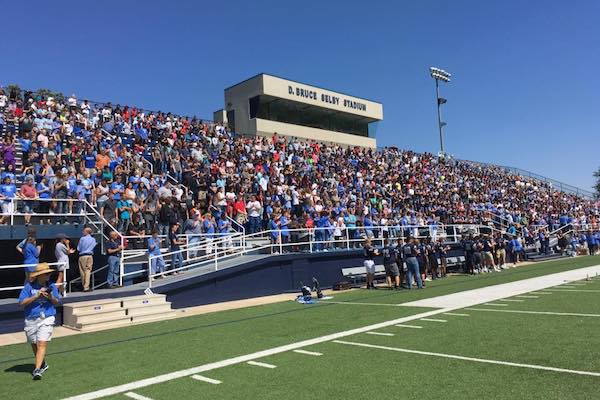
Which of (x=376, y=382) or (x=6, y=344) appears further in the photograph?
(x=6, y=344)

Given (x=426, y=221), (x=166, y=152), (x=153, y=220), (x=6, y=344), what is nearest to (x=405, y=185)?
(x=426, y=221)

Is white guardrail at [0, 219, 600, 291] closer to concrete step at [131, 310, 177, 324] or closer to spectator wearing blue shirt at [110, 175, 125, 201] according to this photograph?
spectator wearing blue shirt at [110, 175, 125, 201]

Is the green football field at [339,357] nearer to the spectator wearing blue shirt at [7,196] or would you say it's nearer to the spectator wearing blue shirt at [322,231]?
the spectator wearing blue shirt at [7,196]

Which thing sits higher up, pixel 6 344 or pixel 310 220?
pixel 310 220

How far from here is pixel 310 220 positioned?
18.9 metres

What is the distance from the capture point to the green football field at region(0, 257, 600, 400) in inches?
218

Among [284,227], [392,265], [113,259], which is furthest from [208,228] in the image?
[392,265]

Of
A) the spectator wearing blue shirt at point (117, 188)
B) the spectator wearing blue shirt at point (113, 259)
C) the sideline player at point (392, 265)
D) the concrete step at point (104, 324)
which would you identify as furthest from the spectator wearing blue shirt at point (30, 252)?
the sideline player at point (392, 265)

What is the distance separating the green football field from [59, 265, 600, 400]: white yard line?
0.13ft

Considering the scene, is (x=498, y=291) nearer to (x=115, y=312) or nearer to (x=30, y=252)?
(x=115, y=312)

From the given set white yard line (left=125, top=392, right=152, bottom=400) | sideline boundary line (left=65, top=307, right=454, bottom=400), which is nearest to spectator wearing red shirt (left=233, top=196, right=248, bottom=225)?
sideline boundary line (left=65, top=307, right=454, bottom=400)

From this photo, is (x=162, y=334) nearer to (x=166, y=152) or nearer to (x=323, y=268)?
(x=323, y=268)

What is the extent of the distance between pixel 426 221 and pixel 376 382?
19813 millimetres

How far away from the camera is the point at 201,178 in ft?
61.4
